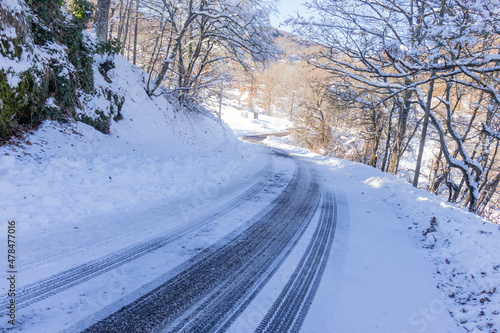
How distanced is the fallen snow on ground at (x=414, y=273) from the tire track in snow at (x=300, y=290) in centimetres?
13

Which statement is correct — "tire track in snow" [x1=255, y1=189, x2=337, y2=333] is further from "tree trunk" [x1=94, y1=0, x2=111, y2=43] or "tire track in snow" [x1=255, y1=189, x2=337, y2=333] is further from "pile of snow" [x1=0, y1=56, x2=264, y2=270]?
"tree trunk" [x1=94, y1=0, x2=111, y2=43]

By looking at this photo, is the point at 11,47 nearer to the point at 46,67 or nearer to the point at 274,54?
the point at 46,67

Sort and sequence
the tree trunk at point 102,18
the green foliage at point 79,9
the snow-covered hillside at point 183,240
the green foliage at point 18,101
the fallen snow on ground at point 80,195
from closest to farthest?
1. the snow-covered hillside at point 183,240
2. the fallen snow on ground at point 80,195
3. the green foliage at point 18,101
4. the green foliage at point 79,9
5. the tree trunk at point 102,18

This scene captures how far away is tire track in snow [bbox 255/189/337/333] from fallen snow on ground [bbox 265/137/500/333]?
0.43 ft

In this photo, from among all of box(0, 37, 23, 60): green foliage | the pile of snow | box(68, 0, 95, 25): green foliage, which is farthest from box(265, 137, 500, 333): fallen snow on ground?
box(68, 0, 95, 25): green foliage

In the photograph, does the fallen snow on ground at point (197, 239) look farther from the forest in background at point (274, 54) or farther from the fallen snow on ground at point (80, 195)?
the forest in background at point (274, 54)

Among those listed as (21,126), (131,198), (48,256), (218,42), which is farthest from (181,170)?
(218,42)

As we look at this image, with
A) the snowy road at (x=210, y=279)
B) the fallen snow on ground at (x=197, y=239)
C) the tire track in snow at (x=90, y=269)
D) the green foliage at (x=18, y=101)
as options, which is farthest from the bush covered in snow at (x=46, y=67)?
the snowy road at (x=210, y=279)

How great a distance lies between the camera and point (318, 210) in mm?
6617

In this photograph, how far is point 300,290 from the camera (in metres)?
3.28

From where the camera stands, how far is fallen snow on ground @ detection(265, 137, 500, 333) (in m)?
2.95

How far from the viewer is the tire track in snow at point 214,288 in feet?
8.01

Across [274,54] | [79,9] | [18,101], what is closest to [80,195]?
[18,101]

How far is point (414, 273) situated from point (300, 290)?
6.83 ft
